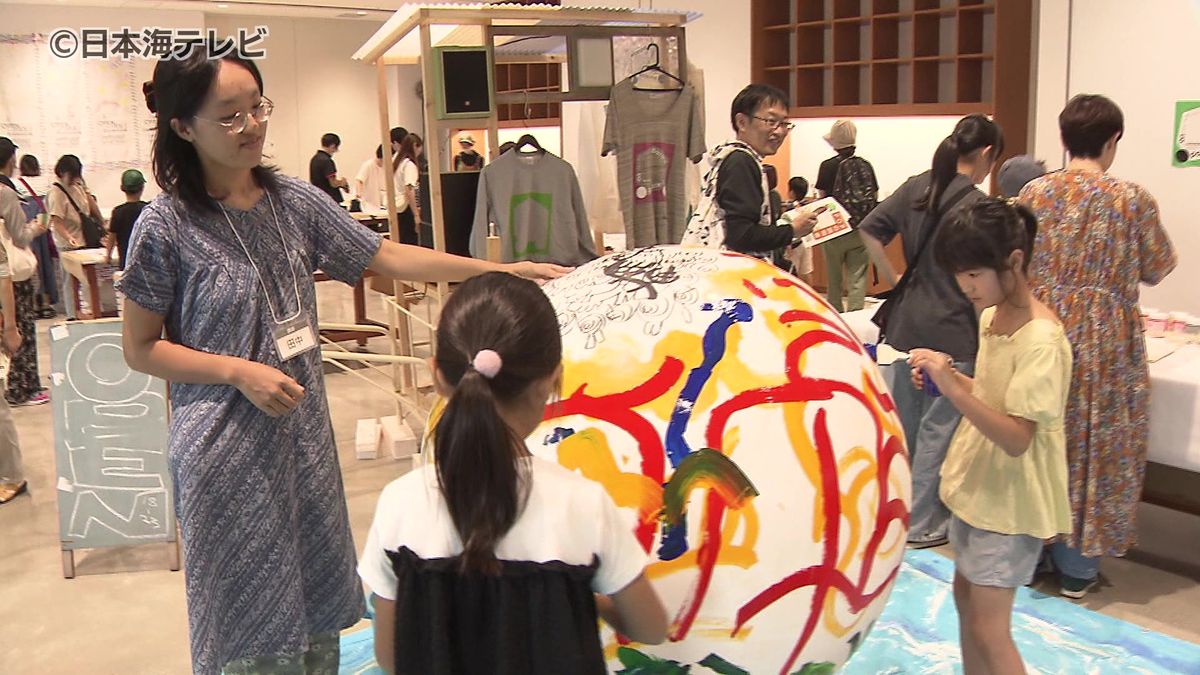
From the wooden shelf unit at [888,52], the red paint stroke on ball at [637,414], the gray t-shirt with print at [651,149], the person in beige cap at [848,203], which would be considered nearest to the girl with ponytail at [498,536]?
the red paint stroke on ball at [637,414]

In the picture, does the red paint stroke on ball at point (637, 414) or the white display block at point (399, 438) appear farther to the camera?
the white display block at point (399, 438)

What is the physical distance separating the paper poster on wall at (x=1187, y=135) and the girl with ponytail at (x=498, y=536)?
4645 millimetres

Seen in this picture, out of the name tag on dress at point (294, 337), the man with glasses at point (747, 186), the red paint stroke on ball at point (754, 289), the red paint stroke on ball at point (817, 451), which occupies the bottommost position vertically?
the red paint stroke on ball at point (817, 451)

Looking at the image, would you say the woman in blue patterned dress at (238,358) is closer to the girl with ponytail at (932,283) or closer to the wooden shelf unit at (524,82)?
the girl with ponytail at (932,283)

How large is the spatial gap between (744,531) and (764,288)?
16.1 inches

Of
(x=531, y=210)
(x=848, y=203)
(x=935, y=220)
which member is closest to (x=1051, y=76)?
(x=848, y=203)

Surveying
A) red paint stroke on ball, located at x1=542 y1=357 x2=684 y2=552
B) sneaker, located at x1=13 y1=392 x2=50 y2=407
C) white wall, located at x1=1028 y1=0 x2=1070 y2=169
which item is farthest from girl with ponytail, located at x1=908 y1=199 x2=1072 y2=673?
sneaker, located at x1=13 y1=392 x2=50 y2=407

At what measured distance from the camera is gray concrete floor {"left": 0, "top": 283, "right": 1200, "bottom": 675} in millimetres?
3049

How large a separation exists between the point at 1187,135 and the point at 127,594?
4.83 metres

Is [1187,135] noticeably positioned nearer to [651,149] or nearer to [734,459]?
[651,149]

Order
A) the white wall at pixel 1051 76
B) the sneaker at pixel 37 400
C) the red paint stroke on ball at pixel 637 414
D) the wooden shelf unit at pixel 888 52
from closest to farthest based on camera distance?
the red paint stroke on ball at pixel 637 414, the white wall at pixel 1051 76, the sneaker at pixel 37 400, the wooden shelf unit at pixel 888 52

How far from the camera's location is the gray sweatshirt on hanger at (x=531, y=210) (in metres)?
4.18

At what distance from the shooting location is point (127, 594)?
3514mm

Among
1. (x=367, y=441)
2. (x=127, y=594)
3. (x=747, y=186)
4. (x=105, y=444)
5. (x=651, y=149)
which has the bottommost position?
(x=127, y=594)
